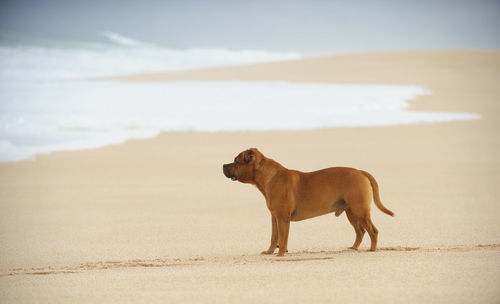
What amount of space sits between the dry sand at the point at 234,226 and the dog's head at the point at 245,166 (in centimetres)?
74

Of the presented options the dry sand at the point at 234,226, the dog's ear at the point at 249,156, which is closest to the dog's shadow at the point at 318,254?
the dry sand at the point at 234,226

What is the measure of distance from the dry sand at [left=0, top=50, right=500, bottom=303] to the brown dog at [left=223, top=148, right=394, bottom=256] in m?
0.29

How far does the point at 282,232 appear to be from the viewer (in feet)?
20.4

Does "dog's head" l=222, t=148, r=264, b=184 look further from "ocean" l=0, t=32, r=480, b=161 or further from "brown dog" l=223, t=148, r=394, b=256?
"ocean" l=0, t=32, r=480, b=161

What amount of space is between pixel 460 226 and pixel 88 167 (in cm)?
620

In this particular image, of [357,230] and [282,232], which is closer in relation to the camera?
[282,232]

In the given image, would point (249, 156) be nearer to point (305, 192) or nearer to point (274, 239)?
point (305, 192)

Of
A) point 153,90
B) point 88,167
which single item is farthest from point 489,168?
point 153,90

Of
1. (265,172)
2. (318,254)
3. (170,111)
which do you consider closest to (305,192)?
(265,172)

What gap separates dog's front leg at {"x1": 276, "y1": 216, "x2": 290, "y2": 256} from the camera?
6.13m

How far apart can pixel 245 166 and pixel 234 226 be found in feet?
4.47

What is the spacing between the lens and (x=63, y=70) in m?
39.7

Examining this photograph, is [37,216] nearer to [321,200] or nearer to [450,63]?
[321,200]

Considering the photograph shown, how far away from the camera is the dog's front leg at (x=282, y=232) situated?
20.1 ft
